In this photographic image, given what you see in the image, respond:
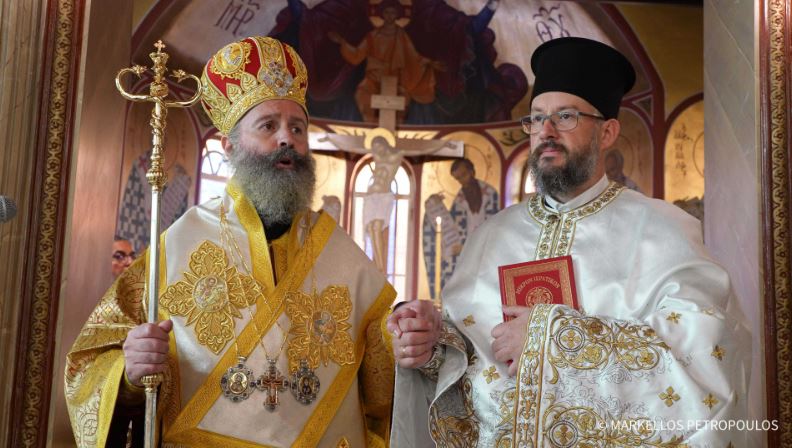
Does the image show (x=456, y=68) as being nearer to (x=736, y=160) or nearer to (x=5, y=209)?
(x=736, y=160)

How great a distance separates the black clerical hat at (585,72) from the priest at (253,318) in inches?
38.4

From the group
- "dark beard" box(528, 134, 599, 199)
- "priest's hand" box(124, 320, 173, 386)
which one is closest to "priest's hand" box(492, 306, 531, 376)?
"dark beard" box(528, 134, 599, 199)

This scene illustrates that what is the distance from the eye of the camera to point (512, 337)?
2920 millimetres

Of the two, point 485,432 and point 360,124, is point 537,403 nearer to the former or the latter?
point 485,432

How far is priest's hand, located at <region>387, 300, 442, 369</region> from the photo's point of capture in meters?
2.94

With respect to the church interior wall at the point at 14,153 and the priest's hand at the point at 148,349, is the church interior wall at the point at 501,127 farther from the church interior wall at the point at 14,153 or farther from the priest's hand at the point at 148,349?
the priest's hand at the point at 148,349

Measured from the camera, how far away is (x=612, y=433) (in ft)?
9.11

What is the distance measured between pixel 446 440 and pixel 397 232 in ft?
27.6

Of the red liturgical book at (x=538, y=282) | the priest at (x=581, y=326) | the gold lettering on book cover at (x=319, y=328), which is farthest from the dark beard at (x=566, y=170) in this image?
the gold lettering on book cover at (x=319, y=328)

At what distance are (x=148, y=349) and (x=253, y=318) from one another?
1.70ft

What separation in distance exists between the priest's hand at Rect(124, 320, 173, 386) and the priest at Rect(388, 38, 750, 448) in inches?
28.5

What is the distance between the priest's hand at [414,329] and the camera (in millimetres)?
2939

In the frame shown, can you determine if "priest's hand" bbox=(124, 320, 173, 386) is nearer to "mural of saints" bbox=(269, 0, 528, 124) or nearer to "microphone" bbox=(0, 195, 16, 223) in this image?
"microphone" bbox=(0, 195, 16, 223)

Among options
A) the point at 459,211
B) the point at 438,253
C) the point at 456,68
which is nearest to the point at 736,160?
the point at 438,253
